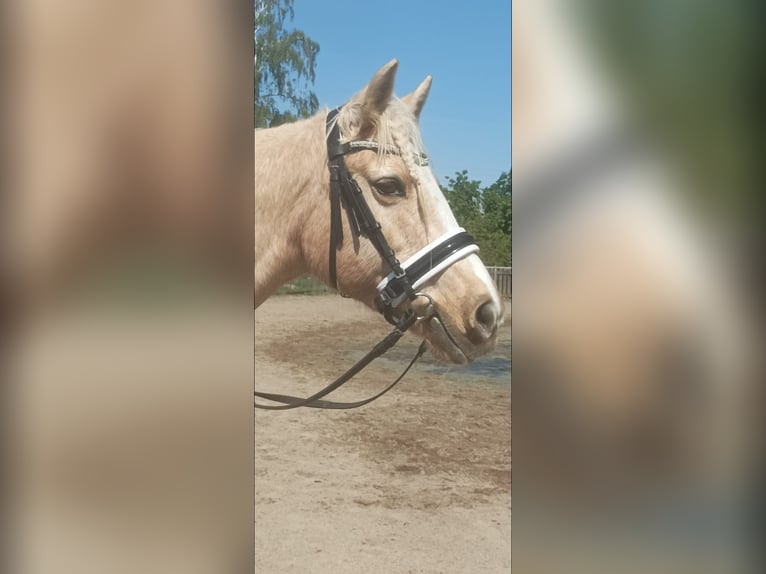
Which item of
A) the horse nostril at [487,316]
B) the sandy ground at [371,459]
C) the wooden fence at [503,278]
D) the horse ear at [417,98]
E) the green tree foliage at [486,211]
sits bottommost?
the sandy ground at [371,459]

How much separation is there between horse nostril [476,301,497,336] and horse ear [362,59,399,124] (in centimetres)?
107

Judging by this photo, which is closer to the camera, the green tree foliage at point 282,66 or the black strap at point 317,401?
the green tree foliage at point 282,66

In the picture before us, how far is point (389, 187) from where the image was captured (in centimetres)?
329

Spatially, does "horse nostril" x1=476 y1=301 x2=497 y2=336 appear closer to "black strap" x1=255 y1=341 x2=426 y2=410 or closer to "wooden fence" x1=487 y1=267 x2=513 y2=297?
"wooden fence" x1=487 y1=267 x2=513 y2=297

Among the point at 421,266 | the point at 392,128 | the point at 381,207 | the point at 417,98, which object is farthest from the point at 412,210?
the point at 417,98

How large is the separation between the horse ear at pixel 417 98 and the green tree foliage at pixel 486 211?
38cm

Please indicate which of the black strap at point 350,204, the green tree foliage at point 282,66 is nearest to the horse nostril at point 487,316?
the black strap at point 350,204

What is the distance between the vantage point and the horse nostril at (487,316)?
130 inches

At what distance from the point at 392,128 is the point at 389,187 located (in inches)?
11.4
